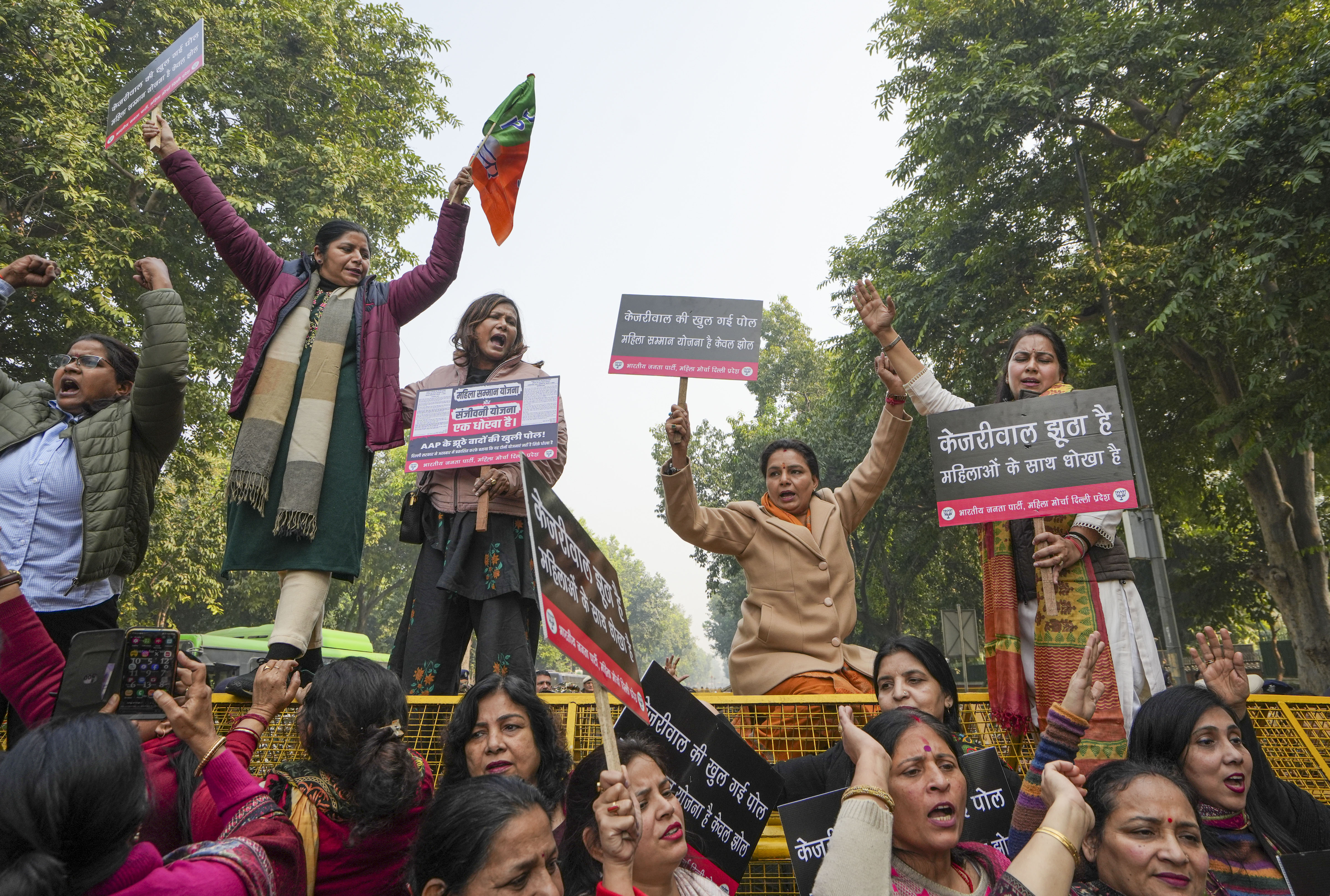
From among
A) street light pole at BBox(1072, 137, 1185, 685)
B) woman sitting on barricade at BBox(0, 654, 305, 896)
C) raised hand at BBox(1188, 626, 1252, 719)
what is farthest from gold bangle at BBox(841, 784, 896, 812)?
street light pole at BBox(1072, 137, 1185, 685)

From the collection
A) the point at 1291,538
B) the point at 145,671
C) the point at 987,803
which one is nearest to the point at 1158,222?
the point at 1291,538

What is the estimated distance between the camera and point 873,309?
4477 mm

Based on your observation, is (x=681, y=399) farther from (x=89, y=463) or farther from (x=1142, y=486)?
(x=1142, y=486)

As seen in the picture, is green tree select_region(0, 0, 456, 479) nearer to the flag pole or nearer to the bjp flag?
the bjp flag

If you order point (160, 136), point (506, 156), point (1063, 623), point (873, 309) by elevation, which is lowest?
point (1063, 623)

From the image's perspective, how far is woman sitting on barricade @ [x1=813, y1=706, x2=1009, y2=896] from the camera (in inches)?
87.4

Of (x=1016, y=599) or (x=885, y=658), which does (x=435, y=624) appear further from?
(x=1016, y=599)

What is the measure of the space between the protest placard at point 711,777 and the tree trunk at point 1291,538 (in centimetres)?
1138

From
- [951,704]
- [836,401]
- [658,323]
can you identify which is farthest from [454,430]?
[836,401]

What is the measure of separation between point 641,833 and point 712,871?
0.55 metres

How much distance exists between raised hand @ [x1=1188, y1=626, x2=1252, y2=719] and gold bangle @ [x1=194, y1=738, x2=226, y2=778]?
3.06m

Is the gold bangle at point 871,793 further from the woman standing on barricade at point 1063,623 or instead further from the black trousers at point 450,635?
the black trousers at point 450,635

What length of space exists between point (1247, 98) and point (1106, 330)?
4821 mm

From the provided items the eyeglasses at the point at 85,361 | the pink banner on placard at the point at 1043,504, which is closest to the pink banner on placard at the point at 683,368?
the pink banner on placard at the point at 1043,504
